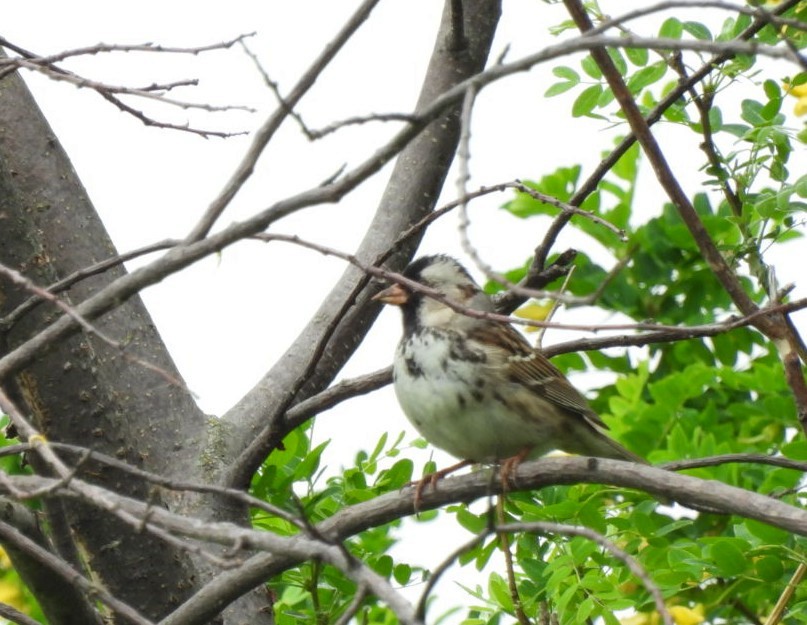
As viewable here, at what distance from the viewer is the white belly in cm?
327

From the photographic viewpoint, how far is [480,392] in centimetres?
332

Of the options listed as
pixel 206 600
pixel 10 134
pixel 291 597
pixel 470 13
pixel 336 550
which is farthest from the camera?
pixel 470 13

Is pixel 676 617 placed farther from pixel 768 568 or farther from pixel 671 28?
pixel 671 28

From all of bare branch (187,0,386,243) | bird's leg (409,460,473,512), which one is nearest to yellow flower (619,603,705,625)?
bird's leg (409,460,473,512)

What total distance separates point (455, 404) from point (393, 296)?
0.39 m

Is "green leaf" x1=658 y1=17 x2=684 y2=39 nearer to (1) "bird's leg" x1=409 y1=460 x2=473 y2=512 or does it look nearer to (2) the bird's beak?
(2) the bird's beak

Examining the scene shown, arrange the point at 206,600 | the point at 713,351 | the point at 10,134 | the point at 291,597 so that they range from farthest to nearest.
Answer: the point at 713,351 < the point at 291,597 < the point at 10,134 < the point at 206,600

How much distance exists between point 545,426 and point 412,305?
48cm

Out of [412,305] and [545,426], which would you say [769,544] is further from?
[412,305]

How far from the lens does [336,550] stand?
1726 millimetres

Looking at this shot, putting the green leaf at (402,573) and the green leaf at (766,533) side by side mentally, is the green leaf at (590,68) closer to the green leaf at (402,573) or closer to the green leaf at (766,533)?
the green leaf at (766,533)

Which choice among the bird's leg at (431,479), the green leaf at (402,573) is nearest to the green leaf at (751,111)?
the bird's leg at (431,479)

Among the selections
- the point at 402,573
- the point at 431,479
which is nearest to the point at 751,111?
the point at 431,479

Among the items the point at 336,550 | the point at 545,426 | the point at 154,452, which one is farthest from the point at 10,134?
the point at 336,550
